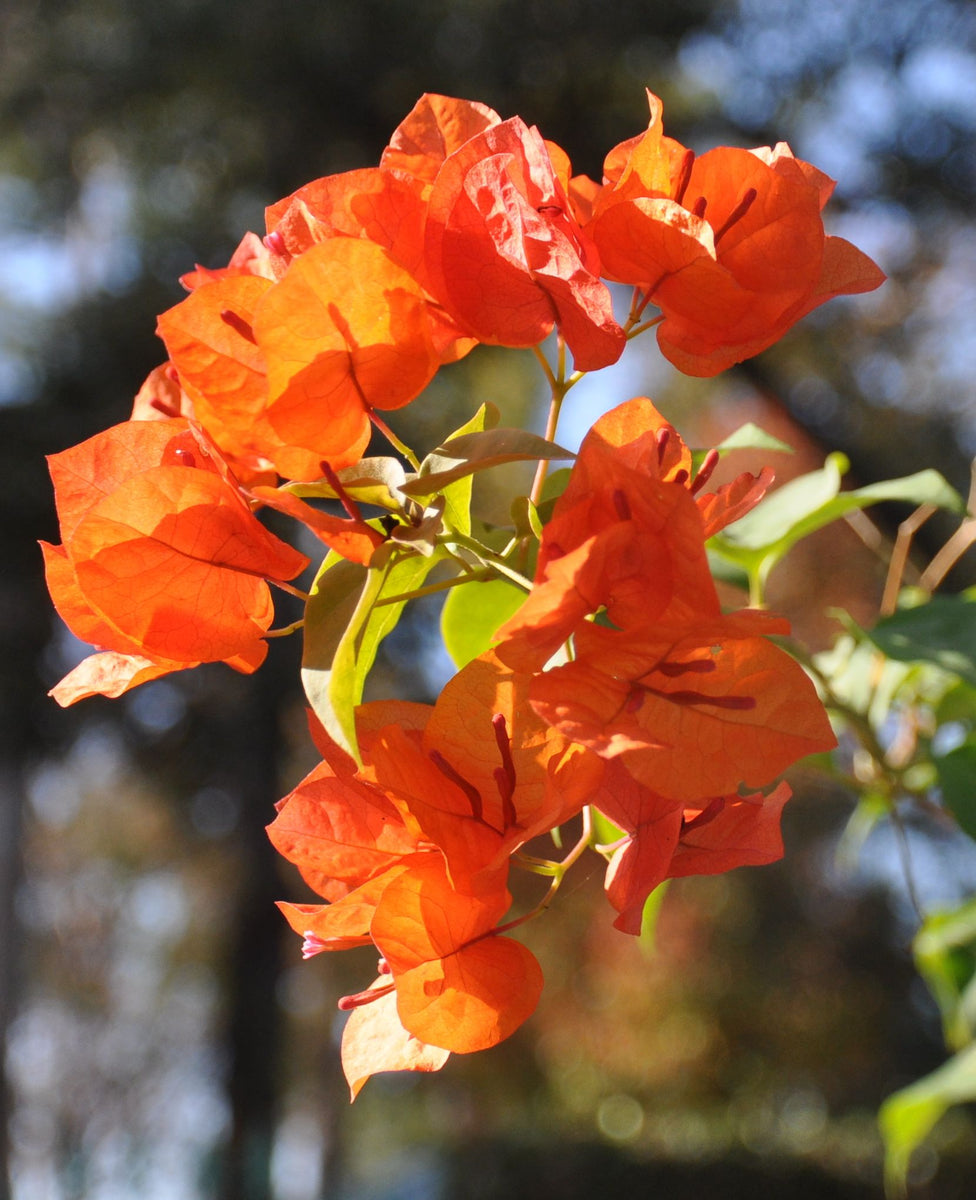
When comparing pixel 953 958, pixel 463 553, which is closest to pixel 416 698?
pixel 953 958

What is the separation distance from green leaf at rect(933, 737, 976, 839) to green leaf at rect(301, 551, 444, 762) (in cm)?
38

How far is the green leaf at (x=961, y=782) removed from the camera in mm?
580

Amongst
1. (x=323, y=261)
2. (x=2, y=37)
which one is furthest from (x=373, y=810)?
(x=2, y=37)

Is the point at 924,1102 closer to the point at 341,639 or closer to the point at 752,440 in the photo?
the point at 752,440

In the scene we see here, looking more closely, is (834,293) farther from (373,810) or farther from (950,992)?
(950,992)

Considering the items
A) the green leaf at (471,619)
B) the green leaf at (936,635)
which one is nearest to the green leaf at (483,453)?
the green leaf at (471,619)

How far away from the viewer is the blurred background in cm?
243

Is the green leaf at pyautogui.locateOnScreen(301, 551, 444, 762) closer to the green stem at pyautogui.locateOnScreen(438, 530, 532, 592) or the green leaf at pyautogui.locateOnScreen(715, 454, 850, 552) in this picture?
the green stem at pyautogui.locateOnScreen(438, 530, 532, 592)

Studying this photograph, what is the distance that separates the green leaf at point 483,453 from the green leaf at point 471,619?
0.22 meters

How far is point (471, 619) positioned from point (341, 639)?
23 cm

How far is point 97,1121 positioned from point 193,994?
88 cm

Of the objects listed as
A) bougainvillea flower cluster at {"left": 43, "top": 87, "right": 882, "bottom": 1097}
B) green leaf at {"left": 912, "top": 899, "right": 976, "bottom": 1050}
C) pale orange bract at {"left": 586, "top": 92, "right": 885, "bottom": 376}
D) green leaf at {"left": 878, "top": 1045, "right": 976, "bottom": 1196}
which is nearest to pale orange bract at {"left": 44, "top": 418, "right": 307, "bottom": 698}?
bougainvillea flower cluster at {"left": 43, "top": 87, "right": 882, "bottom": 1097}

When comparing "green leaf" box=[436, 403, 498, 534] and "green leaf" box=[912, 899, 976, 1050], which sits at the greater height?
"green leaf" box=[436, 403, 498, 534]

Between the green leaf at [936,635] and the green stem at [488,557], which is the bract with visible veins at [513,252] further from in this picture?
the green leaf at [936,635]
